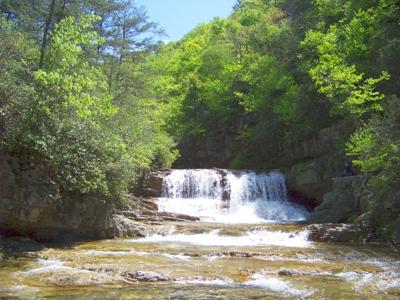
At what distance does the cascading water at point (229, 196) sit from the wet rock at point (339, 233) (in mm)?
6521

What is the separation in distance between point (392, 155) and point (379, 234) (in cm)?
284

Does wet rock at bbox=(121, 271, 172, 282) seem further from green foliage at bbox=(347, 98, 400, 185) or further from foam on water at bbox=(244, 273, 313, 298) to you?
green foliage at bbox=(347, 98, 400, 185)

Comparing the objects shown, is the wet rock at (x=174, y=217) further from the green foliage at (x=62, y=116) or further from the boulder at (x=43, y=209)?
the boulder at (x=43, y=209)

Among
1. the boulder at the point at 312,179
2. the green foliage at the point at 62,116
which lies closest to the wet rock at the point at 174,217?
the green foliage at the point at 62,116

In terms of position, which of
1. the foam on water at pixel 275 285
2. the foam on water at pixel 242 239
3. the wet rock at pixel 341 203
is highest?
the wet rock at pixel 341 203

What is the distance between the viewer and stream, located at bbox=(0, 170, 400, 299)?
7.98 m

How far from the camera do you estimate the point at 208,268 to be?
10.1m

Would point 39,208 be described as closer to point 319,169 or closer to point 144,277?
point 144,277

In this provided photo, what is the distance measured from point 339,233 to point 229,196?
9687 millimetres

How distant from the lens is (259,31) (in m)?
38.3

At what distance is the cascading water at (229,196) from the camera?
2291 centimetres

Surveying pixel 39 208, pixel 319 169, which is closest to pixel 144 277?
pixel 39 208

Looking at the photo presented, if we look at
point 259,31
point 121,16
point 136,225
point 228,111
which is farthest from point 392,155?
point 259,31

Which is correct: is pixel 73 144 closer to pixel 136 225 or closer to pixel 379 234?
pixel 136 225
